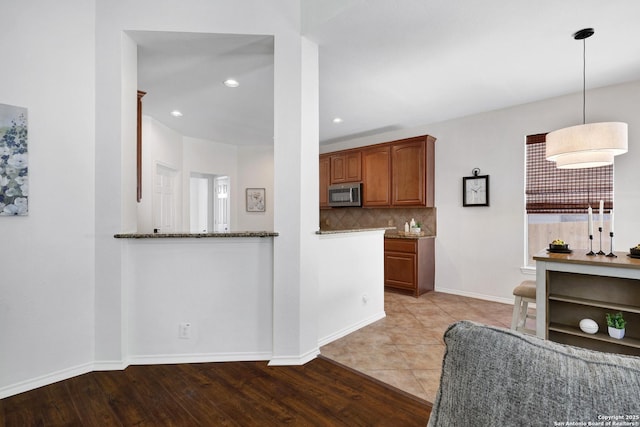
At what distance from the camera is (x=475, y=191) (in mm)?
4270

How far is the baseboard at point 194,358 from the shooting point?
7.63ft

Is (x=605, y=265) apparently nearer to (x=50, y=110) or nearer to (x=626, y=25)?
(x=626, y=25)

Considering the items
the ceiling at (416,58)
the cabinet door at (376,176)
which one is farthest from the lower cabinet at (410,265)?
the ceiling at (416,58)

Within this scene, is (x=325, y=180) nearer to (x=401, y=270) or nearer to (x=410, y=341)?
(x=401, y=270)

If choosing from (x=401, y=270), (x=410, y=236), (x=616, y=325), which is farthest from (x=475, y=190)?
(x=616, y=325)

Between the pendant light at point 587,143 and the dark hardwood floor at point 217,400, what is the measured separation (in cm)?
223

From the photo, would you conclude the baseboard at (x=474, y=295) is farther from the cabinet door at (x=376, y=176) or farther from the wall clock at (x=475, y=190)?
the cabinet door at (x=376, y=176)

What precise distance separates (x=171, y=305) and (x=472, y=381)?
7.56 feet

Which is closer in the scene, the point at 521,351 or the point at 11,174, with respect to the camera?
the point at 521,351

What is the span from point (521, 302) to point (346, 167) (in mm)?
3508

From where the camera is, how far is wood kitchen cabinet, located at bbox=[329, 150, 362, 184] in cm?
530

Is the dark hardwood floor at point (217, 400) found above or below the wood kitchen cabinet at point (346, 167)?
below

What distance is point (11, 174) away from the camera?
6.57 feet

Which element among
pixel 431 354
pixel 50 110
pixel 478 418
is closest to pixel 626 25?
pixel 431 354
